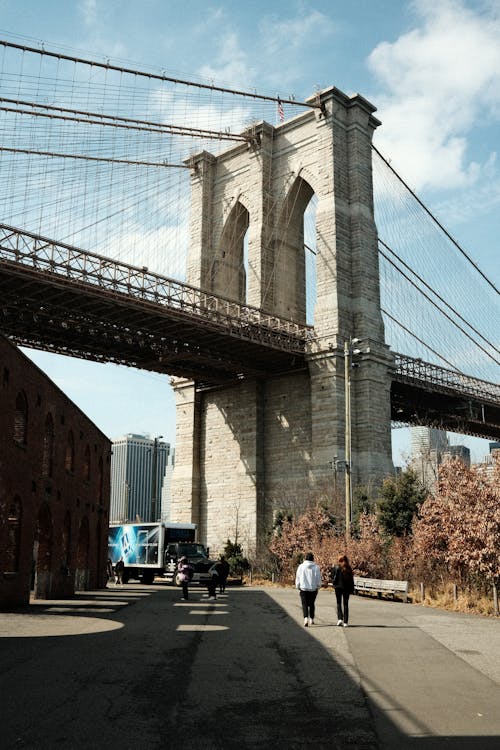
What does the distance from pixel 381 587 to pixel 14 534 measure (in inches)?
429

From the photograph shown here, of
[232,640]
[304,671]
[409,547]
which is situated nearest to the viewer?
[304,671]

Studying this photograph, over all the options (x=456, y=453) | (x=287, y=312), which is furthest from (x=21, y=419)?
(x=287, y=312)

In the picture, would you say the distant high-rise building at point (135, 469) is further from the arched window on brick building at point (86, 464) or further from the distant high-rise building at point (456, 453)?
the arched window on brick building at point (86, 464)

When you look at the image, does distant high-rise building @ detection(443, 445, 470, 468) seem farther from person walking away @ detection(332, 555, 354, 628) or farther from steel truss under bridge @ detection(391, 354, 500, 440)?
person walking away @ detection(332, 555, 354, 628)

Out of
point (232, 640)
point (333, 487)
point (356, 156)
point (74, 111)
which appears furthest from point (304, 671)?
point (356, 156)

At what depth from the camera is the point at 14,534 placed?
20797 millimetres

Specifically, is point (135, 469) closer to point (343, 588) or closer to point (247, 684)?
point (343, 588)

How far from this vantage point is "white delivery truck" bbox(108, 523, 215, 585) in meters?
36.5

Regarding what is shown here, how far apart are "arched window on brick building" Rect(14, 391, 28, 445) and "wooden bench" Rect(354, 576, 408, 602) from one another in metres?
11.3

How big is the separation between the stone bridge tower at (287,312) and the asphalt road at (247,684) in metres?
26.7

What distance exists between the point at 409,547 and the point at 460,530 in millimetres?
7102

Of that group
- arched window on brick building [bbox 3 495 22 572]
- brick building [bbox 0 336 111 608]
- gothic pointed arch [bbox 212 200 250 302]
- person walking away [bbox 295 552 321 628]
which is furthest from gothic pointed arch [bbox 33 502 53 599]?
gothic pointed arch [bbox 212 200 250 302]

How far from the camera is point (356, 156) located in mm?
50375

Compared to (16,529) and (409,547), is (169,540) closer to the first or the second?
(409,547)
